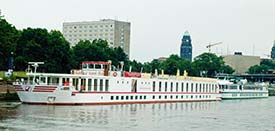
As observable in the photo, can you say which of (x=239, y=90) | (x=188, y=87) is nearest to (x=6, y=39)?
(x=188, y=87)

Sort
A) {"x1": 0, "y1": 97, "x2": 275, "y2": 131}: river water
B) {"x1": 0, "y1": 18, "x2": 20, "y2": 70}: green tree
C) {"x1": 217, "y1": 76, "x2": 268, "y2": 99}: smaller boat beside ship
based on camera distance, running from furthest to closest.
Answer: {"x1": 217, "y1": 76, "x2": 268, "y2": 99}: smaller boat beside ship
{"x1": 0, "y1": 18, "x2": 20, "y2": 70}: green tree
{"x1": 0, "y1": 97, "x2": 275, "y2": 131}: river water

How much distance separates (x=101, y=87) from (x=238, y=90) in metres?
52.0

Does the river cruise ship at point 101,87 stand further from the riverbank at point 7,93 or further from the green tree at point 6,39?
the green tree at point 6,39

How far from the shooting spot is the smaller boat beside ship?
106m

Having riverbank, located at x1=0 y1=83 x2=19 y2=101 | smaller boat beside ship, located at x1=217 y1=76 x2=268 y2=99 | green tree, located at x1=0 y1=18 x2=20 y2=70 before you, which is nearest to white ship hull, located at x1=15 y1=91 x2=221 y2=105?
riverbank, located at x1=0 y1=83 x2=19 y2=101

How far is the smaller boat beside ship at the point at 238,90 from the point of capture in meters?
106

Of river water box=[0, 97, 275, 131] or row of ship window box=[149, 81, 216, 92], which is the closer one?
river water box=[0, 97, 275, 131]

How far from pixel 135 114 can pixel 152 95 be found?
22.4 meters

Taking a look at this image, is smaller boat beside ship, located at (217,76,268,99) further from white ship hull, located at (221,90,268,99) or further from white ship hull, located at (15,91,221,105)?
white ship hull, located at (15,91,221,105)

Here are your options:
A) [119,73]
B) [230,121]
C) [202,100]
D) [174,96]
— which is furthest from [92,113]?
[202,100]

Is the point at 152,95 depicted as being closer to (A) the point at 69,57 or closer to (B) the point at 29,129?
(A) the point at 69,57

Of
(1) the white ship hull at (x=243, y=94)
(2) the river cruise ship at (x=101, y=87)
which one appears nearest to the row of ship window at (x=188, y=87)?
(2) the river cruise ship at (x=101, y=87)

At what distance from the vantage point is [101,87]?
67.6m

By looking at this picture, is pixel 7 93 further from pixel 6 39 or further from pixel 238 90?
pixel 238 90
